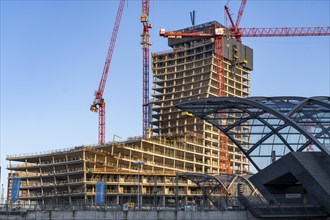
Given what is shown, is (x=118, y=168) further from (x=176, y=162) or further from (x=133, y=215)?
(x=133, y=215)

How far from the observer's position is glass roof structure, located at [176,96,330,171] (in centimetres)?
6100

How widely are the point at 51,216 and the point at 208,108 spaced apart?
24985mm

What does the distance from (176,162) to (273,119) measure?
103628 millimetres

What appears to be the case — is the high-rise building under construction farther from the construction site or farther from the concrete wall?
the concrete wall

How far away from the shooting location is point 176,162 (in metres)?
169

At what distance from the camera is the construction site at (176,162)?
200 ft

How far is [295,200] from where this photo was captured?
56875 mm

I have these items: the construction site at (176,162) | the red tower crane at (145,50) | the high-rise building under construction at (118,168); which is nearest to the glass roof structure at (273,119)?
the construction site at (176,162)

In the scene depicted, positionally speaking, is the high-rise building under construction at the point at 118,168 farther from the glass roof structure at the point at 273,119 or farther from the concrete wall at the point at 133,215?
the concrete wall at the point at 133,215

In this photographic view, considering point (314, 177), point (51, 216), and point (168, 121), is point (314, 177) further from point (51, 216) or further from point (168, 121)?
point (168, 121)

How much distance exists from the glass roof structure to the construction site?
0.65 feet

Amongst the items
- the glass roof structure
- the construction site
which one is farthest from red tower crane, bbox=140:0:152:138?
the glass roof structure

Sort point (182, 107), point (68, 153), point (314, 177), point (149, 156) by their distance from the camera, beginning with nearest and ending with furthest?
point (314, 177) → point (182, 107) → point (68, 153) → point (149, 156)

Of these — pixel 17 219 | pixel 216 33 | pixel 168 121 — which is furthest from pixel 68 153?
pixel 17 219
